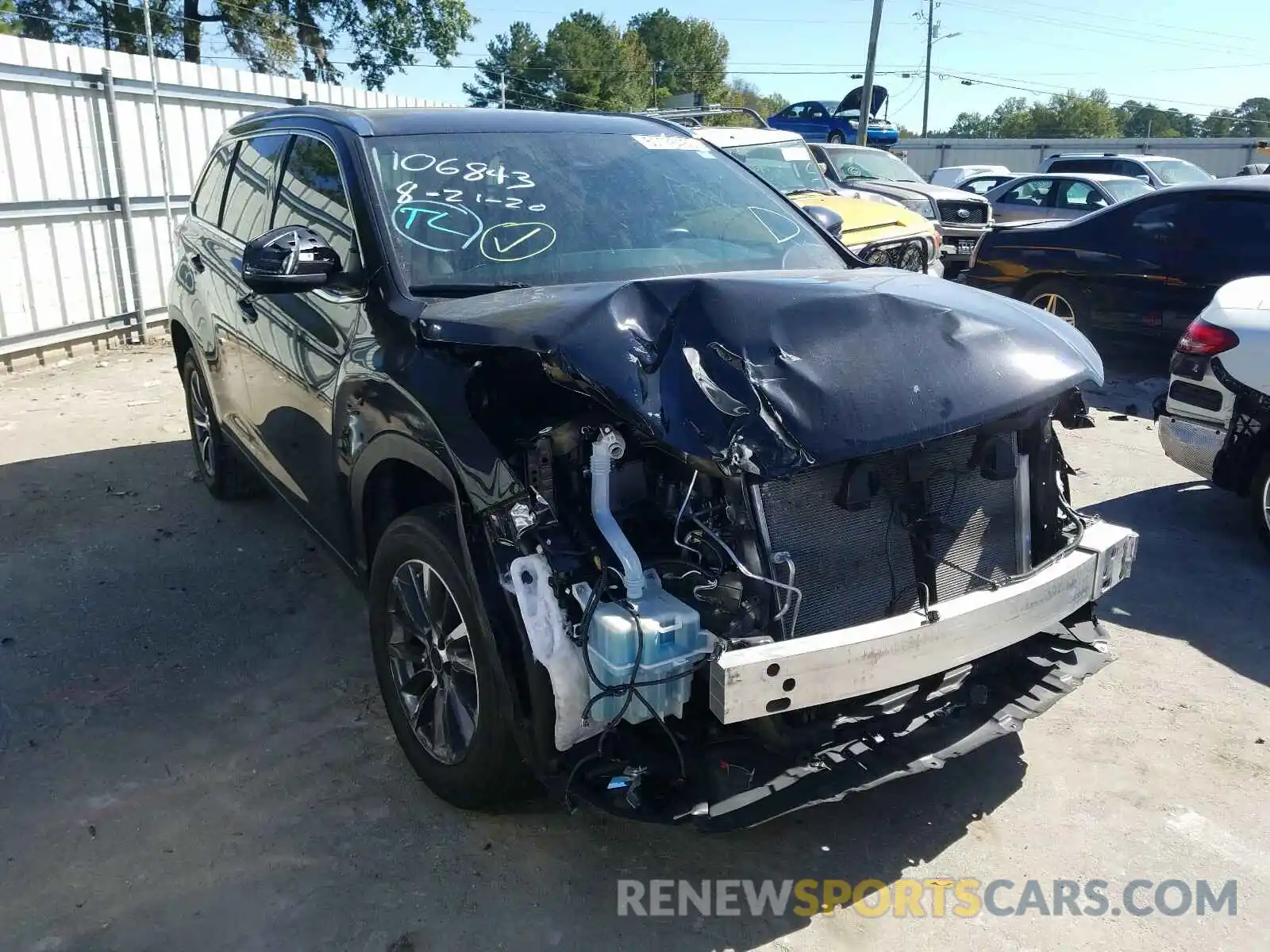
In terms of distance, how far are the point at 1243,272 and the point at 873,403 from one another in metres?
6.85

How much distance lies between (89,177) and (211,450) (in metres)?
5.20

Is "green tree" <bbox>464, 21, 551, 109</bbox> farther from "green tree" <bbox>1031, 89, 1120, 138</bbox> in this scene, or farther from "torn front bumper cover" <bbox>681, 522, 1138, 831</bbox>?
"torn front bumper cover" <bbox>681, 522, 1138, 831</bbox>

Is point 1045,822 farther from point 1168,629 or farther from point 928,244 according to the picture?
point 928,244

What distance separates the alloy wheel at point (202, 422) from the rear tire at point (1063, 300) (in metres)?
6.90

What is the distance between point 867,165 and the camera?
14.6 meters

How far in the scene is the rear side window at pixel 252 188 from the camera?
4.27 meters

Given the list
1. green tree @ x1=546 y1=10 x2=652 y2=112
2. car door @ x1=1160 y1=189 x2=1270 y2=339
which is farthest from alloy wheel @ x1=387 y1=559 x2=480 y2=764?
green tree @ x1=546 y1=10 x2=652 y2=112

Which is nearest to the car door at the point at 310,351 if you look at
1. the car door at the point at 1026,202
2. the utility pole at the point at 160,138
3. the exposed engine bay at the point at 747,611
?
the exposed engine bay at the point at 747,611

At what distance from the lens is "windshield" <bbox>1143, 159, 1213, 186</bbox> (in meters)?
17.5

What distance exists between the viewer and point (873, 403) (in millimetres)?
2500

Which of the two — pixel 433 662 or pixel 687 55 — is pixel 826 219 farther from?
pixel 687 55

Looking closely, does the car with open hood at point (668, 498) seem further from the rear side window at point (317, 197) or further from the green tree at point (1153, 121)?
the green tree at point (1153, 121)

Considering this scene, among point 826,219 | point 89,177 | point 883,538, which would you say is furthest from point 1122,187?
point 883,538

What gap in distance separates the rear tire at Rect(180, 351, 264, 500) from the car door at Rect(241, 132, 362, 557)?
1375mm
